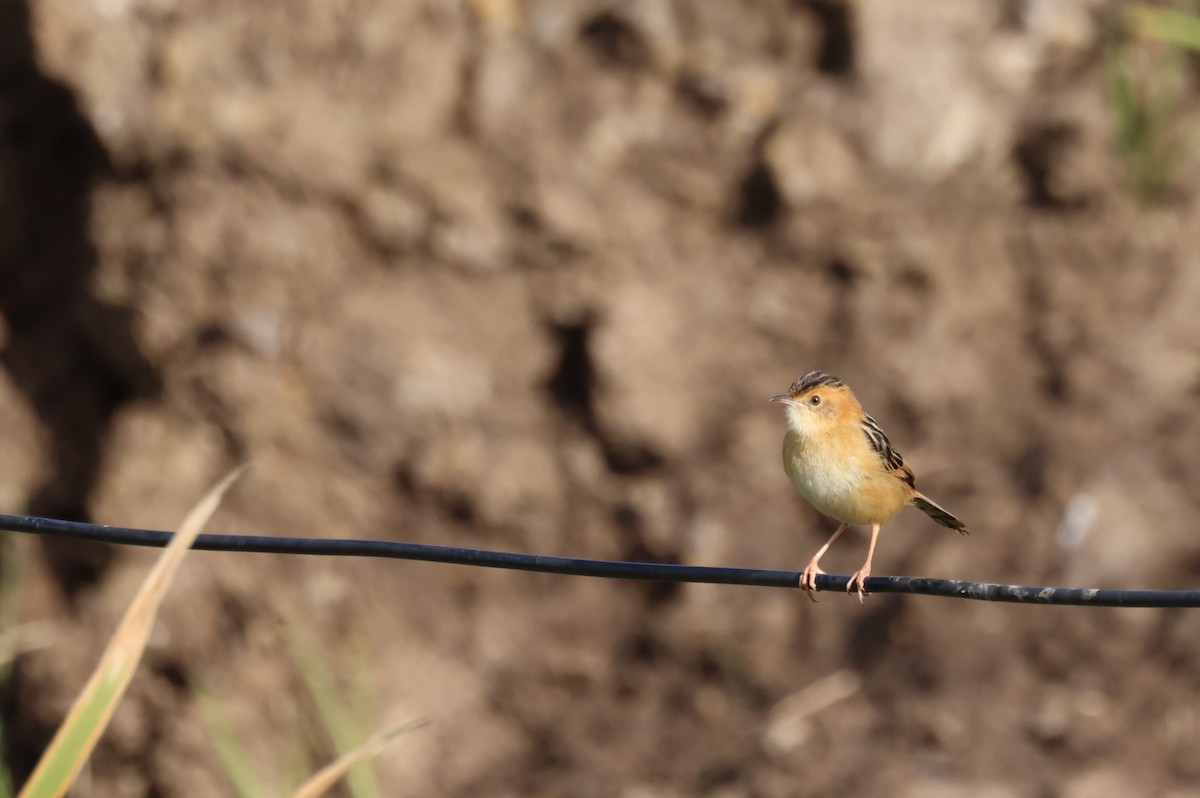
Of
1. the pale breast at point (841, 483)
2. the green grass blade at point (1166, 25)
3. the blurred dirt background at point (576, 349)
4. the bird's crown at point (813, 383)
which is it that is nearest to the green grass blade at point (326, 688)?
the blurred dirt background at point (576, 349)

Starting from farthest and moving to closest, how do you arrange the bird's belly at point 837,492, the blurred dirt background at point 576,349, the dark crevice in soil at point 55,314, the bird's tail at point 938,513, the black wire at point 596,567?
the dark crevice in soil at point 55,314 < the blurred dirt background at point 576,349 < the bird's tail at point 938,513 < the bird's belly at point 837,492 < the black wire at point 596,567

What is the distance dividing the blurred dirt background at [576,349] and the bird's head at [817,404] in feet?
8.64

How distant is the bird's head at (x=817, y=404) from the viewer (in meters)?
5.36

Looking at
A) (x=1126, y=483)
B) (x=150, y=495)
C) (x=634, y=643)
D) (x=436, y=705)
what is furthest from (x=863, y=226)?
(x=150, y=495)

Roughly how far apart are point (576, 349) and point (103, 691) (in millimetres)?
5213

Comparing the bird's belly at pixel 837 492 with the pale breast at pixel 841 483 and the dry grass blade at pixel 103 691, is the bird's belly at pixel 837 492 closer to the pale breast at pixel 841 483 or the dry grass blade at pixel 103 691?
the pale breast at pixel 841 483

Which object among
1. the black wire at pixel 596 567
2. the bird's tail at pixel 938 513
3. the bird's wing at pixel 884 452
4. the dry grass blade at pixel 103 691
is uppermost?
the bird's wing at pixel 884 452

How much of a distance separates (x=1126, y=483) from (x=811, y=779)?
2.50m

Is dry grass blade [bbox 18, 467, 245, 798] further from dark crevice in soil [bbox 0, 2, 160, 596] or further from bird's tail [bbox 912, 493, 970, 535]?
dark crevice in soil [bbox 0, 2, 160, 596]

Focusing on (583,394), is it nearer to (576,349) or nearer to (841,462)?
(576,349)

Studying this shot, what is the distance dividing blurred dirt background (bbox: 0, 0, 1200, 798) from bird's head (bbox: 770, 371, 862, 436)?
8.64 ft

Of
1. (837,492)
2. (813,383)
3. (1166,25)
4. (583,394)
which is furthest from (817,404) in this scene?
(1166,25)

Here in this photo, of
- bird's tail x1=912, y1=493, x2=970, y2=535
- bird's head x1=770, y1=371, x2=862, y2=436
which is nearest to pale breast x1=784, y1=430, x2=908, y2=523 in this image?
bird's head x1=770, y1=371, x2=862, y2=436

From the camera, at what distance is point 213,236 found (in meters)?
7.88
